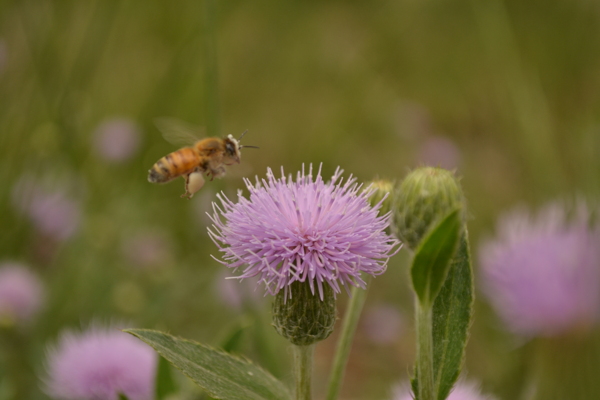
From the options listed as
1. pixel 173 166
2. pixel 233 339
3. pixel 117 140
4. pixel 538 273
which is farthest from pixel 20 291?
pixel 538 273

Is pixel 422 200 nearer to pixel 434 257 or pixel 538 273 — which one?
pixel 434 257

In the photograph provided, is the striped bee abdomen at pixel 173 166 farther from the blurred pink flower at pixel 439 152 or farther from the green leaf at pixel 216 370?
the blurred pink flower at pixel 439 152

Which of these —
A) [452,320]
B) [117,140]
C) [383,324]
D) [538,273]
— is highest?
[117,140]

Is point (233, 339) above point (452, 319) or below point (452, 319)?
below

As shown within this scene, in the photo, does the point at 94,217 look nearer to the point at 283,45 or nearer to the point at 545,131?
the point at 545,131

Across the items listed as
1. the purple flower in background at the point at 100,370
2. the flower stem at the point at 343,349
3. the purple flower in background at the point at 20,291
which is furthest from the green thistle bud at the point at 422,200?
the purple flower in background at the point at 20,291

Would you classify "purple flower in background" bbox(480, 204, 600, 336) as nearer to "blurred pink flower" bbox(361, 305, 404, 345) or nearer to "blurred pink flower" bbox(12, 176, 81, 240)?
"blurred pink flower" bbox(361, 305, 404, 345)
